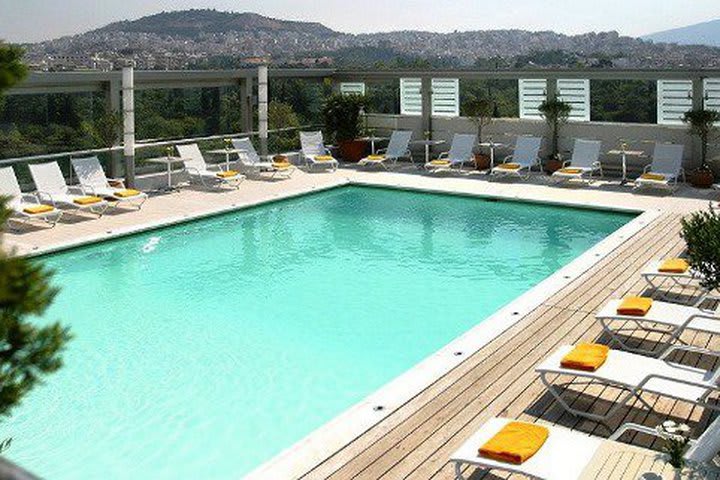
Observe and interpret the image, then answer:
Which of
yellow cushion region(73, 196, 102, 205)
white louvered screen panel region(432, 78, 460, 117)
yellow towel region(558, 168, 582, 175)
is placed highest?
white louvered screen panel region(432, 78, 460, 117)

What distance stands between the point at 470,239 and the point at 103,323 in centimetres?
577

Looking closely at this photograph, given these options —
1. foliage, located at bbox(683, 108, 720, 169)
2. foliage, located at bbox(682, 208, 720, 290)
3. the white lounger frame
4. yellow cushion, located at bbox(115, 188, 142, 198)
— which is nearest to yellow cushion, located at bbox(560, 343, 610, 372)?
Answer: the white lounger frame

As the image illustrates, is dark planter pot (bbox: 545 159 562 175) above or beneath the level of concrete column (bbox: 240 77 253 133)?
beneath

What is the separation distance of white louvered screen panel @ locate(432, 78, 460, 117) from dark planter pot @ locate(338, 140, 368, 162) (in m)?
1.82

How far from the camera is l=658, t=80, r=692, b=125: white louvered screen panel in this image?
15680 mm

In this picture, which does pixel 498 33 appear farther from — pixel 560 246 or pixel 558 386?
pixel 558 386

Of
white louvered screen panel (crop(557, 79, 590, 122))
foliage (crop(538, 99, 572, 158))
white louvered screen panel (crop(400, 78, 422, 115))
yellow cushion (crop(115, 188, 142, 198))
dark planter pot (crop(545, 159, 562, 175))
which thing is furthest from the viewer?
white louvered screen panel (crop(400, 78, 422, 115))

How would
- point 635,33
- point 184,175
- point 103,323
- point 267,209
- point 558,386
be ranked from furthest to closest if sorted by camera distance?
point 635,33, point 184,175, point 267,209, point 103,323, point 558,386

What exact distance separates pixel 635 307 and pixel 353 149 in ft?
40.6

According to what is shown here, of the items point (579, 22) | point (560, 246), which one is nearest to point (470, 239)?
point (560, 246)

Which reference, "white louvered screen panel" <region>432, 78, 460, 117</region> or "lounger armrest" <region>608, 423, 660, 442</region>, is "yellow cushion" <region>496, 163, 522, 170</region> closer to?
"white louvered screen panel" <region>432, 78, 460, 117</region>

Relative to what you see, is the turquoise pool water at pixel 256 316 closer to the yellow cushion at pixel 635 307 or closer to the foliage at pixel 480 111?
the yellow cushion at pixel 635 307

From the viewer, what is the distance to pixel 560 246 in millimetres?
11797

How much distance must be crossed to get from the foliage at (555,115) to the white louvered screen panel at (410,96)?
10.5 ft
